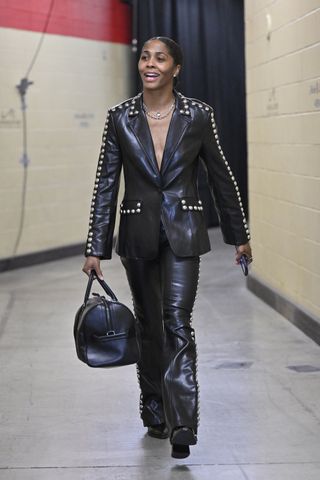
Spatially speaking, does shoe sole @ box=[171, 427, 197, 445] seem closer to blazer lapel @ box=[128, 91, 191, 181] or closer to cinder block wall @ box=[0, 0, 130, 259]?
blazer lapel @ box=[128, 91, 191, 181]

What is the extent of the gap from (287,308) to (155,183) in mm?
3047

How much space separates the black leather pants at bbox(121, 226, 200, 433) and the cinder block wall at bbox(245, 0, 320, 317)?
217 cm

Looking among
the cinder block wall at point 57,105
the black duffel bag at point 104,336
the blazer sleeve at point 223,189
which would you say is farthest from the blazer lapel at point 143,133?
the cinder block wall at point 57,105

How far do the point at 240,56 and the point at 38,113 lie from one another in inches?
147

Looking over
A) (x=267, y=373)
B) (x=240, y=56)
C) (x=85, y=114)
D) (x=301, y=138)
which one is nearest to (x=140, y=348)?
(x=267, y=373)

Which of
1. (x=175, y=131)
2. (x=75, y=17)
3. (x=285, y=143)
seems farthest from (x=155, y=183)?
(x=75, y=17)

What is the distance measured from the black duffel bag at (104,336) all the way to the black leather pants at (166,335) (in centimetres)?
16

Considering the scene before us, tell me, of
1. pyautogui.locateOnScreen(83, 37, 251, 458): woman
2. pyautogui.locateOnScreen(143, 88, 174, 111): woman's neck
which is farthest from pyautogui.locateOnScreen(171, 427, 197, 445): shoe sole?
pyautogui.locateOnScreen(143, 88, 174, 111): woman's neck

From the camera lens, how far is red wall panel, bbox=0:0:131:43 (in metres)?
9.78

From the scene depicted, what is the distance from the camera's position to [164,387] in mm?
3857

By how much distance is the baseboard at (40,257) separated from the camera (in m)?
9.79

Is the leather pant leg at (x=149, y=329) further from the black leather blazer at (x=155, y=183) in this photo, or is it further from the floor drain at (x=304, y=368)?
the floor drain at (x=304, y=368)

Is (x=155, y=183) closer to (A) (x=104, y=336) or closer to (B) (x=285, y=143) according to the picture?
(A) (x=104, y=336)

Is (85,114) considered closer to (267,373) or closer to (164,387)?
(267,373)
